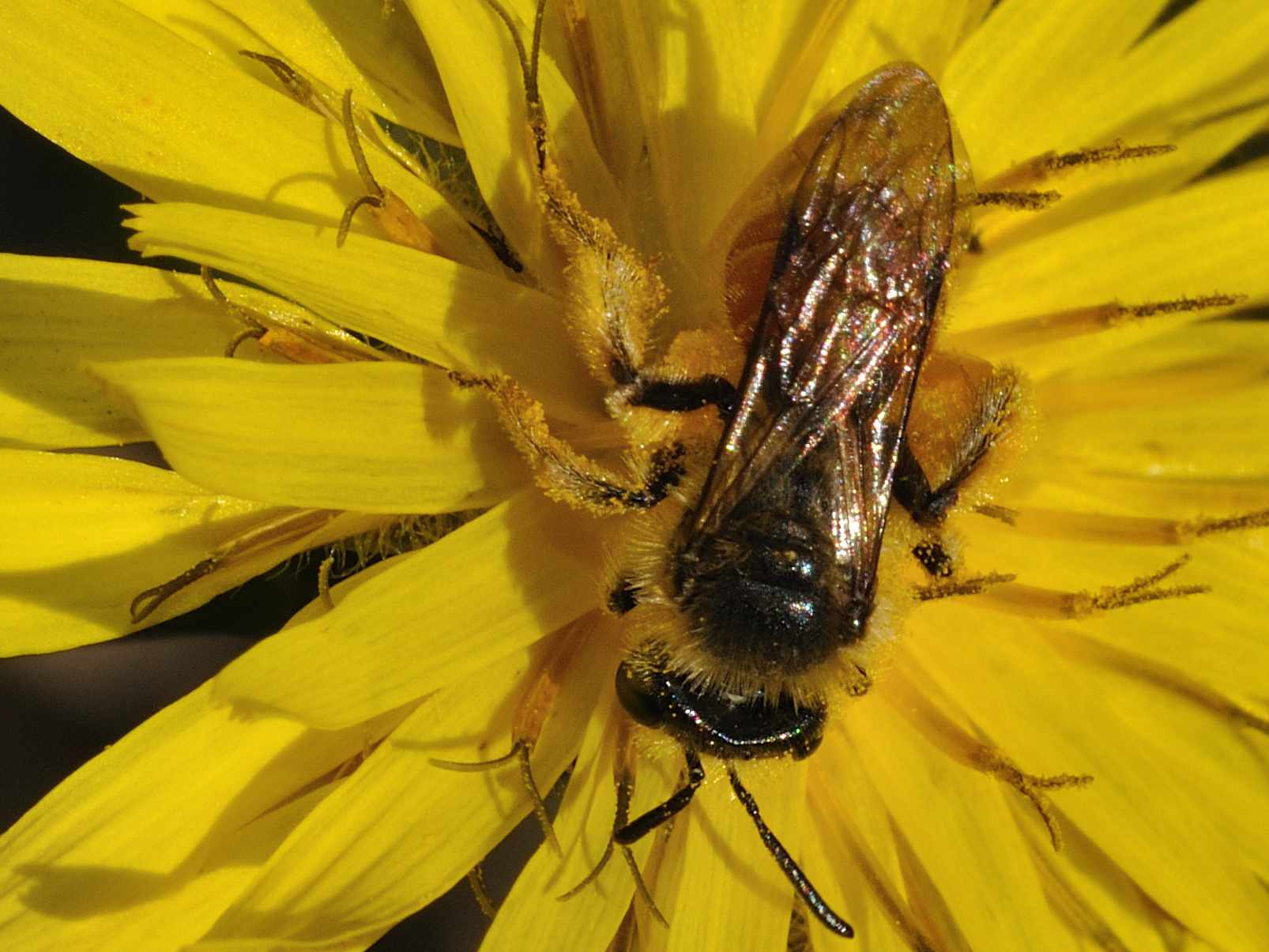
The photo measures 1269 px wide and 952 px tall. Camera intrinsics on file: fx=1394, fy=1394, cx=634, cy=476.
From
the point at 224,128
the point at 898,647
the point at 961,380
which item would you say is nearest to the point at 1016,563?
the point at 898,647

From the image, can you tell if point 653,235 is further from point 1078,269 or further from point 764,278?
point 1078,269

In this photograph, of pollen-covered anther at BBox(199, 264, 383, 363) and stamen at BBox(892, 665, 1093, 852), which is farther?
stamen at BBox(892, 665, 1093, 852)

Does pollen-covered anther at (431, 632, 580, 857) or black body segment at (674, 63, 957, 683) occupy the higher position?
black body segment at (674, 63, 957, 683)

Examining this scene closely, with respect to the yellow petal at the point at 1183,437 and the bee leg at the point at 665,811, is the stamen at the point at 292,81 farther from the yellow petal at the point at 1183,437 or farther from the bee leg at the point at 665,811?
the yellow petal at the point at 1183,437

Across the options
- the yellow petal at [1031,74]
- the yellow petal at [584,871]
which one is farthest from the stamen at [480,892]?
the yellow petal at [1031,74]

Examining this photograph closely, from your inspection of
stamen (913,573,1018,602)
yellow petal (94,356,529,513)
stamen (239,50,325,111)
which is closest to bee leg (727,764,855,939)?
stamen (913,573,1018,602)

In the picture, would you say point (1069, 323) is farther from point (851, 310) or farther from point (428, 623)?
point (428, 623)

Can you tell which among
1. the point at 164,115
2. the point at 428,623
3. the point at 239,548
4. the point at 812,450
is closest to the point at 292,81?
the point at 164,115

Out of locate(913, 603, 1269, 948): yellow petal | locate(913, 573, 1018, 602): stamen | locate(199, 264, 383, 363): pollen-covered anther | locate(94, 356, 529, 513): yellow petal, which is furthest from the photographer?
locate(913, 603, 1269, 948): yellow petal

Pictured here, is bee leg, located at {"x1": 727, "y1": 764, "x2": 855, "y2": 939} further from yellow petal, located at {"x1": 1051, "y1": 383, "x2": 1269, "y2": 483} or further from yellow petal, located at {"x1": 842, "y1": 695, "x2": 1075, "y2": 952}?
yellow petal, located at {"x1": 1051, "y1": 383, "x2": 1269, "y2": 483}
